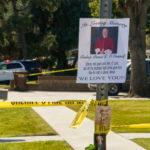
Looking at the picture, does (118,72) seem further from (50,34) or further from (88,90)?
(50,34)

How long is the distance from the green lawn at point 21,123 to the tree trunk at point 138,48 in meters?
6.61

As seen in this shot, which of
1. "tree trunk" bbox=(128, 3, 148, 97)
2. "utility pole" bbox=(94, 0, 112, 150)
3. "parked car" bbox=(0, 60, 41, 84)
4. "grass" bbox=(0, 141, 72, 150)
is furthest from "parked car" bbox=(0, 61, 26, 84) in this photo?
"utility pole" bbox=(94, 0, 112, 150)

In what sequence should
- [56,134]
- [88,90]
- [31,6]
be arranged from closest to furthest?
[56,134]
[88,90]
[31,6]

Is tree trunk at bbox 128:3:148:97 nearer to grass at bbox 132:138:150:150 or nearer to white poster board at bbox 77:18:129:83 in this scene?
grass at bbox 132:138:150:150

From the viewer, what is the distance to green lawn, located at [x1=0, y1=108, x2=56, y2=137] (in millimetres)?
10352

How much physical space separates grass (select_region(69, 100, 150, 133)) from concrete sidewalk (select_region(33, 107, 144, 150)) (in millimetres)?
711

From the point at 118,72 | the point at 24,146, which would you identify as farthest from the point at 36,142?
the point at 118,72

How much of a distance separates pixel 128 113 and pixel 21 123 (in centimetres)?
388

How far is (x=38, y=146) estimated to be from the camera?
878cm

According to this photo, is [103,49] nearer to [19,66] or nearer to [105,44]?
[105,44]

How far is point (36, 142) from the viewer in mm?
9164

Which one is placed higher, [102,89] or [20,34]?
[20,34]

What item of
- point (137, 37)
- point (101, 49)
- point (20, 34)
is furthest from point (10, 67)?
Answer: point (101, 49)

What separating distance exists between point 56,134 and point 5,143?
4.90 ft
